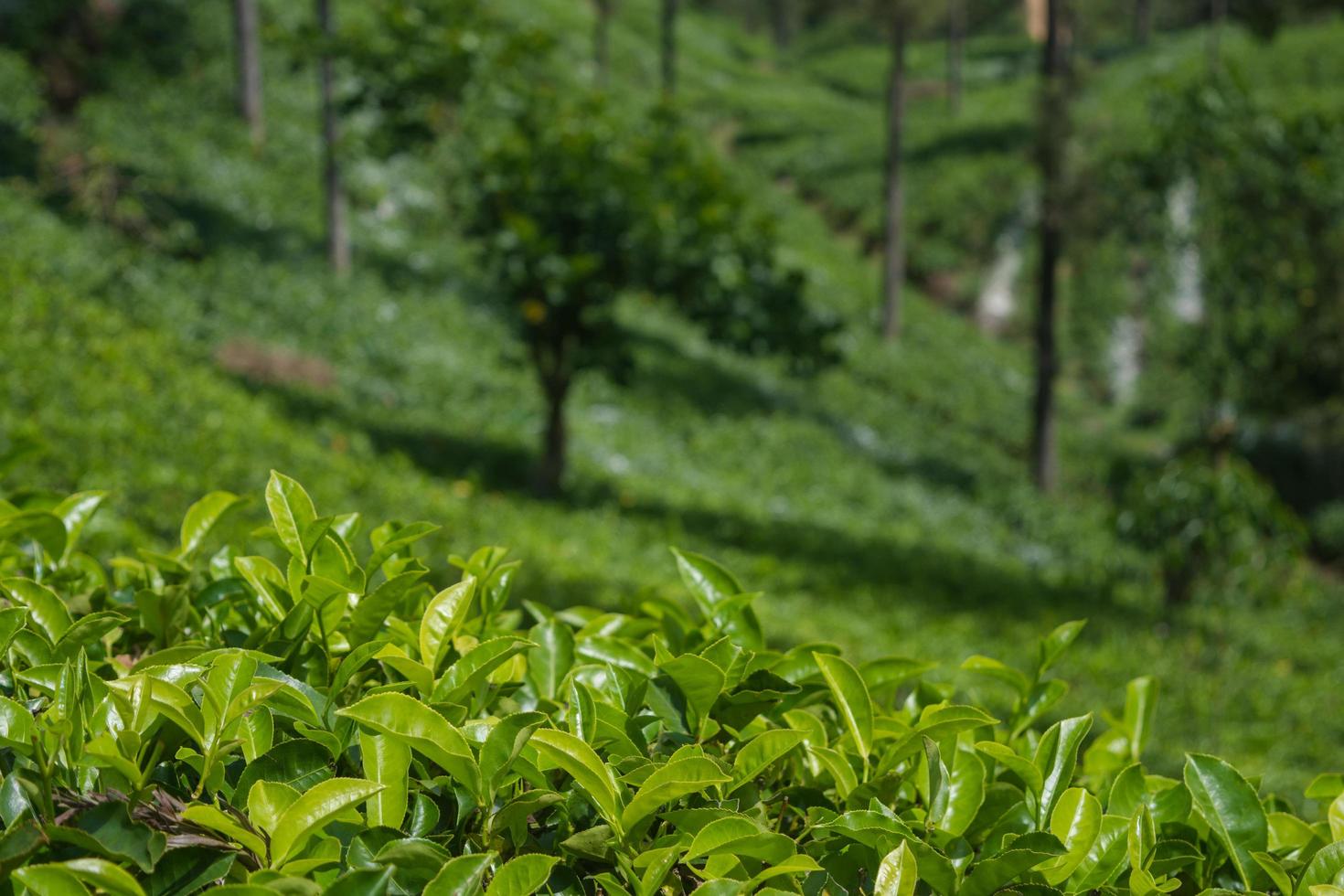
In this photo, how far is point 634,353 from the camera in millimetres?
15570

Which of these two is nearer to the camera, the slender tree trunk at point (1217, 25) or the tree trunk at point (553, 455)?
the tree trunk at point (553, 455)

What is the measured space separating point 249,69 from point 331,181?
4.29 meters

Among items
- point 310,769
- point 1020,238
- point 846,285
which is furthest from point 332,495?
point 1020,238

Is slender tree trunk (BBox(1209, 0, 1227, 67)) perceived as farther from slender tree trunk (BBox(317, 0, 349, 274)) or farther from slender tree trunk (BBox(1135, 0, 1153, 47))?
slender tree trunk (BBox(317, 0, 349, 274))

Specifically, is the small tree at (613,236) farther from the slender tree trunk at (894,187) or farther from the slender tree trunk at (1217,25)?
the slender tree trunk at (1217,25)

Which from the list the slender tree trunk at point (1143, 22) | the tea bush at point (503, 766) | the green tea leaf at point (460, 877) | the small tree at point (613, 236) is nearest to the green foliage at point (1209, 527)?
the small tree at point (613, 236)

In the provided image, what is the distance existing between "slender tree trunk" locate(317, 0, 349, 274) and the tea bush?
12714 mm

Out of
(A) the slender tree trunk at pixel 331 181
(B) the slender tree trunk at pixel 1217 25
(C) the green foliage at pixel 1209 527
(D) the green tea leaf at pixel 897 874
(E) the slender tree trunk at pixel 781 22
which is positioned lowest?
(C) the green foliage at pixel 1209 527

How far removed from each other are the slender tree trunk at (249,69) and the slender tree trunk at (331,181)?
8.32 feet

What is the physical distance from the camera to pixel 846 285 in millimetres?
24016

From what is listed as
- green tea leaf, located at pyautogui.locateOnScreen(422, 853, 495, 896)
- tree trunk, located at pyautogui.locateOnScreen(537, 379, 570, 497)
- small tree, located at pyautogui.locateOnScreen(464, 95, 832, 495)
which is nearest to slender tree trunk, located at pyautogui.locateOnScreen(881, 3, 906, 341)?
small tree, located at pyautogui.locateOnScreen(464, 95, 832, 495)

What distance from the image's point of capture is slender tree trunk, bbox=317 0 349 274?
13570mm

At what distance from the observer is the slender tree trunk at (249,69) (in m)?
15.9

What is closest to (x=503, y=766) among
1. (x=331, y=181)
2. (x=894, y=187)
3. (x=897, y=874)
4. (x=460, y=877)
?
(x=460, y=877)
